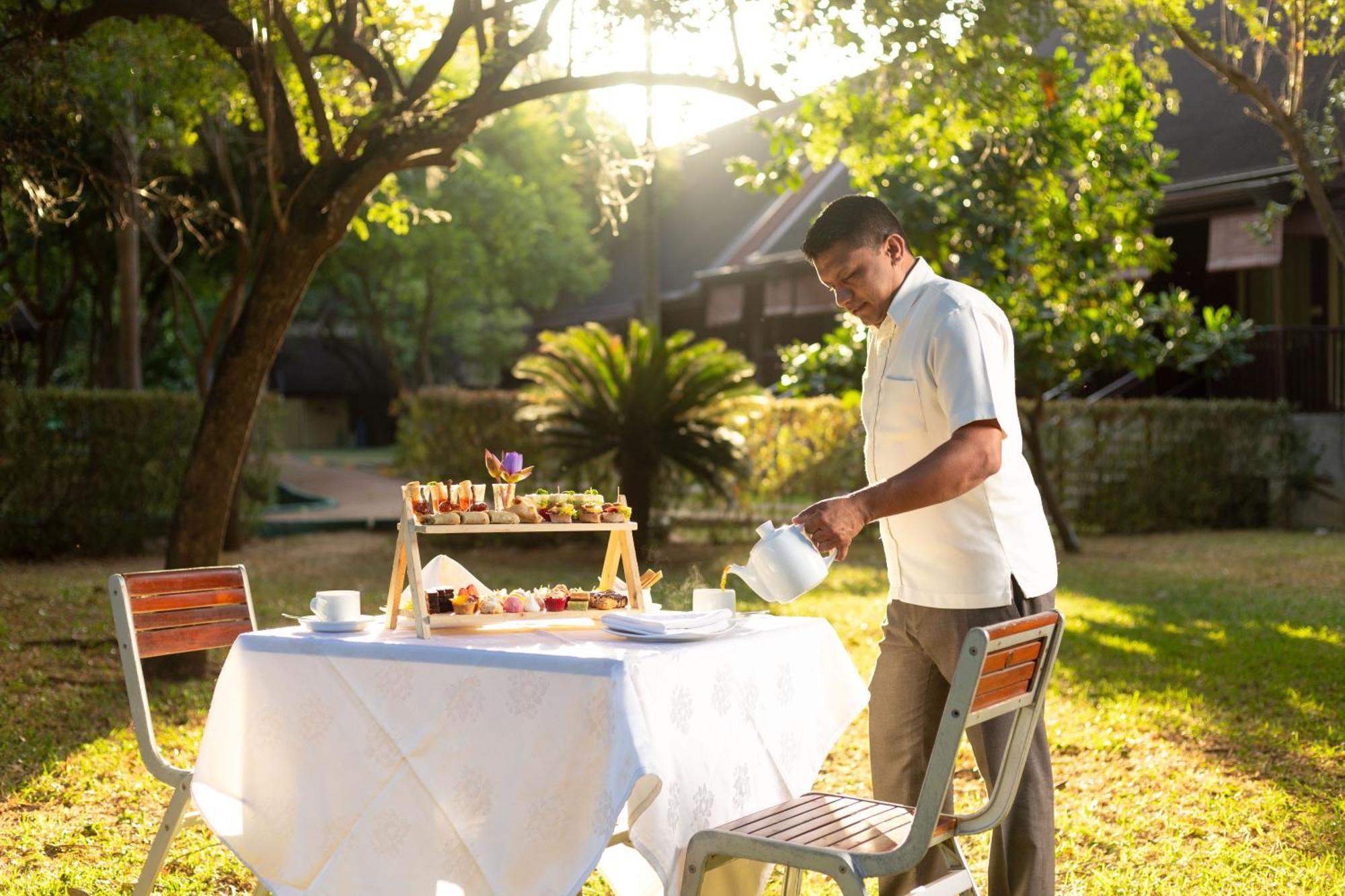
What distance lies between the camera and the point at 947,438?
3.69 metres

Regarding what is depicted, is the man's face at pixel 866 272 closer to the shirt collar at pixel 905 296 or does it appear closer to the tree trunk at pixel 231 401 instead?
the shirt collar at pixel 905 296

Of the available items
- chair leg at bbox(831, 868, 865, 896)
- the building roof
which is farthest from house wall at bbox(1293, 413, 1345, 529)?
chair leg at bbox(831, 868, 865, 896)

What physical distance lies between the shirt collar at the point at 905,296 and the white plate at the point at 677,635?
92 centimetres

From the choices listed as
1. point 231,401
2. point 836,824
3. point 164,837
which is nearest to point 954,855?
point 836,824

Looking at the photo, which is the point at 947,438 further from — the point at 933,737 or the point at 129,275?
the point at 129,275

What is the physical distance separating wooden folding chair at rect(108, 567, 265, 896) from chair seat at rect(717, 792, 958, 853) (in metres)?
1.58

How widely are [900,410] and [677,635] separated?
0.83m

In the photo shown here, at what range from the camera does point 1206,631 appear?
1051 cm

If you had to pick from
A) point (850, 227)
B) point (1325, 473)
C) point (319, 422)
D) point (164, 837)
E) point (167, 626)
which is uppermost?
point (850, 227)

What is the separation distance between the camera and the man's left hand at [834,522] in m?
3.39

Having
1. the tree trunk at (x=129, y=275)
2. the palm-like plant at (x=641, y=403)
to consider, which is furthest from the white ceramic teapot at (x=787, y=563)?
the tree trunk at (x=129, y=275)

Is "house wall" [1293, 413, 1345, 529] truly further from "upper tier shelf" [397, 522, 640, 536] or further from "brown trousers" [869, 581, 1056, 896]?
"upper tier shelf" [397, 522, 640, 536]

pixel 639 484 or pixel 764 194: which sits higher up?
pixel 764 194

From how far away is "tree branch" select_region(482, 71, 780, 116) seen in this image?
8680 mm
